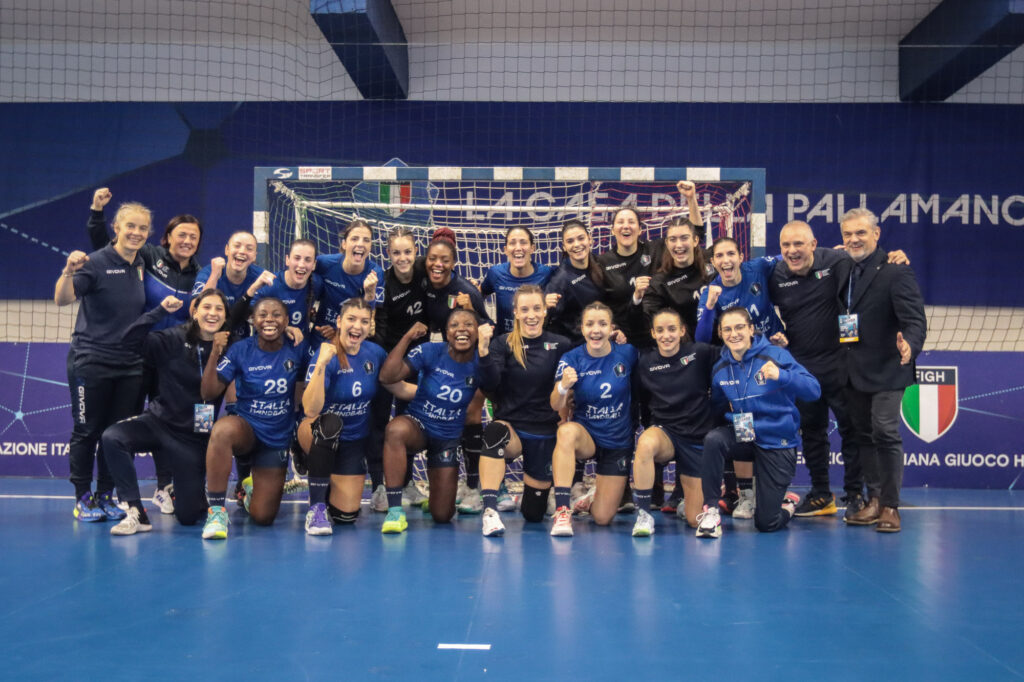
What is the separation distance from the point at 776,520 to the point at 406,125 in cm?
746

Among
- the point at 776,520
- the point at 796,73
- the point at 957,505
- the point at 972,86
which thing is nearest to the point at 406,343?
the point at 776,520

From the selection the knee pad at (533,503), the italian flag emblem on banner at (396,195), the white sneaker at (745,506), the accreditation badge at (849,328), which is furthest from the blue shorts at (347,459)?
the italian flag emblem on banner at (396,195)

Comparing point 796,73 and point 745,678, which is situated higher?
point 796,73

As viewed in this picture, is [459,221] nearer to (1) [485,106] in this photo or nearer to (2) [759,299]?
(1) [485,106]

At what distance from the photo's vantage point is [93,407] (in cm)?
600

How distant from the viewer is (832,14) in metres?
11.2

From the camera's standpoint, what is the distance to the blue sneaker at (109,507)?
616cm

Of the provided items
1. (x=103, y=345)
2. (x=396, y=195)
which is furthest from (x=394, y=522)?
(x=396, y=195)

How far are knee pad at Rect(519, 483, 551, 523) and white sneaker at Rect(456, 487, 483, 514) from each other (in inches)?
19.1

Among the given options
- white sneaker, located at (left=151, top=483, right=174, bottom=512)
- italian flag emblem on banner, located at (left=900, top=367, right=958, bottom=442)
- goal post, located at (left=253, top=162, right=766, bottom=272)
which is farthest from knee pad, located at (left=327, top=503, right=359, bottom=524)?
italian flag emblem on banner, located at (left=900, top=367, right=958, bottom=442)

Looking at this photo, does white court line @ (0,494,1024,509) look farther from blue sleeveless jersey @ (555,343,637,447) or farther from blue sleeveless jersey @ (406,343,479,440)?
blue sleeveless jersey @ (555,343,637,447)

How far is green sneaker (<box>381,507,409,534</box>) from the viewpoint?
5754mm

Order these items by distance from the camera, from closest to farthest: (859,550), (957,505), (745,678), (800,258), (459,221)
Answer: (745,678) → (859,550) → (800,258) → (957,505) → (459,221)

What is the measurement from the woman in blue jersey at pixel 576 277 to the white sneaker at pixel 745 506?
1600mm
